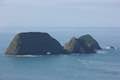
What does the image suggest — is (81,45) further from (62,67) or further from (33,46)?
(62,67)

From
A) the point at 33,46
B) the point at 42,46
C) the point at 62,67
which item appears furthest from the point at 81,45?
the point at 62,67

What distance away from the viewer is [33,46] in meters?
125

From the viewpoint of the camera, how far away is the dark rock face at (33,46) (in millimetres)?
122938

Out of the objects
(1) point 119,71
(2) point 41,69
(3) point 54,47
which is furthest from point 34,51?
(1) point 119,71

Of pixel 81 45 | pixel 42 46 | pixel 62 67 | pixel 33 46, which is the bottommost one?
pixel 62 67

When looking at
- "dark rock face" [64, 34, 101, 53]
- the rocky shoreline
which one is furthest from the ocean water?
the rocky shoreline

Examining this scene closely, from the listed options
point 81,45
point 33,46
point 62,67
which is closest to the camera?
point 62,67

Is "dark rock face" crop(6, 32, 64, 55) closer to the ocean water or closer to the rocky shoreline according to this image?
the rocky shoreline

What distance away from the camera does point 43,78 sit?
8644cm

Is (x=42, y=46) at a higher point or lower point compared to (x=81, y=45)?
higher

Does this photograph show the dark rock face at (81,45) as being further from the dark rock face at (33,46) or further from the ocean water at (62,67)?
the ocean water at (62,67)

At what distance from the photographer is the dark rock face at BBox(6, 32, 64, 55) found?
403 ft

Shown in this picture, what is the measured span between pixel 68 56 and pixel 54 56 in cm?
253

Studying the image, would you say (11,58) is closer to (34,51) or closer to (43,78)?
(34,51)
